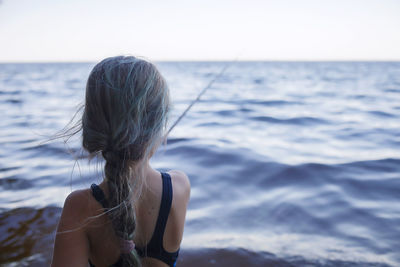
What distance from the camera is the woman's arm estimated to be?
1.04 m

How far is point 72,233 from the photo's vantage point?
106 cm

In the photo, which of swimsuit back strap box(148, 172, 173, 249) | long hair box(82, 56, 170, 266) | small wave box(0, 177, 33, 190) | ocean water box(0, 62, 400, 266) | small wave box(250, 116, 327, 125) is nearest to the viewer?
long hair box(82, 56, 170, 266)

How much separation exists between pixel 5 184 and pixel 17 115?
576cm

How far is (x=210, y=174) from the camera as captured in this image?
151 inches

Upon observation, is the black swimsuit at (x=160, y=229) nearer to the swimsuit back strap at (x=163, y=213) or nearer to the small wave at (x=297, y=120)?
the swimsuit back strap at (x=163, y=213)

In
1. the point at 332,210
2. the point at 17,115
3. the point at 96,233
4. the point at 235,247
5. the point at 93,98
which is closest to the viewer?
the point at 93,98

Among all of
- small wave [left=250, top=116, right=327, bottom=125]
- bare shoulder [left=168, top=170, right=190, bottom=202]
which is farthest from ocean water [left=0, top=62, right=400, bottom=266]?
small wave [left=250, top=116, right=327, bottom=125]

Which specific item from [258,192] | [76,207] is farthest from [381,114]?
[76,207]

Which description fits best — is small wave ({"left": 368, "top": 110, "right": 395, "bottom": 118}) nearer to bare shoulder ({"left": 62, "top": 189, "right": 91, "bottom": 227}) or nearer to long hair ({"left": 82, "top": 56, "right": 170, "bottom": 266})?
long hair ({"left": 82, "top": 56, "right": 170, "bottom": 266})

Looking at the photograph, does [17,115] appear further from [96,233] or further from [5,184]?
[96,233]

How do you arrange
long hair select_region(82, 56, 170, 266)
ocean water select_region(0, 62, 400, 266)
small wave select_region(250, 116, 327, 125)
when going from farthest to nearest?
small wave select_region(250, 116, 327, 125), ocean water select_region(0, 62, 400, 266), long hair select_region(82, 56, 170, 266)

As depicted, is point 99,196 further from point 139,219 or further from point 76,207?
point 139,219

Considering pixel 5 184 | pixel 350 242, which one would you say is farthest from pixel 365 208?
pixel 5 184

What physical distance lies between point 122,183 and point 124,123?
0.22m
